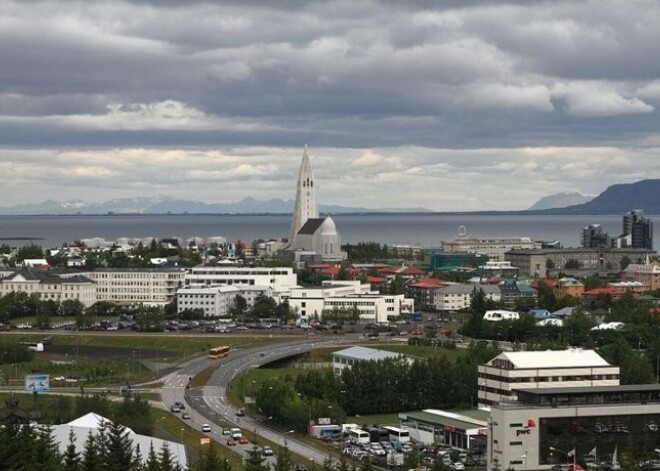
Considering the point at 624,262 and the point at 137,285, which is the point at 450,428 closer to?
the point at 137,285

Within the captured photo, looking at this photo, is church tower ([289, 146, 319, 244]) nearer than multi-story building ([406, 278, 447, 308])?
No

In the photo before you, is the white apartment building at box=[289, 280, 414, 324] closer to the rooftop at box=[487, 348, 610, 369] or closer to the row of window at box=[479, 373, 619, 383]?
the rooftop at box=[487, 348, 610, 369]

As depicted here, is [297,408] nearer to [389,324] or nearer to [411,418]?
[411,418]

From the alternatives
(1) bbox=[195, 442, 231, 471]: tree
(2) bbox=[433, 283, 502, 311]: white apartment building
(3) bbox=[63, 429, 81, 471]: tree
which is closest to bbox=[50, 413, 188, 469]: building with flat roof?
(3) bbox=[63, 429, 81, 471]: tree

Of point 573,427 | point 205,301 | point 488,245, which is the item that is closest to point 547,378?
point 573,427

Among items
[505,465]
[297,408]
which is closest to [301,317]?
[297,408]
